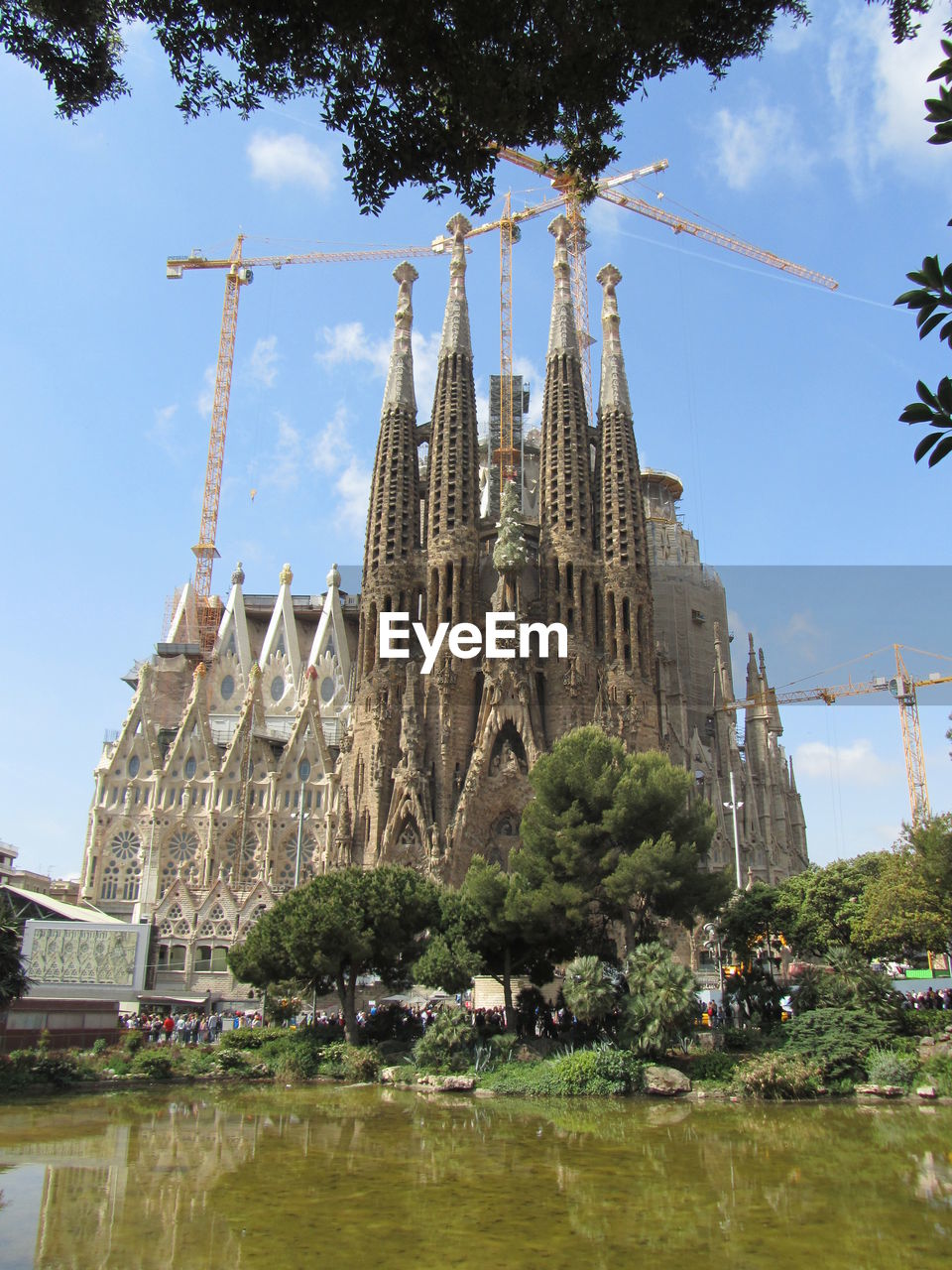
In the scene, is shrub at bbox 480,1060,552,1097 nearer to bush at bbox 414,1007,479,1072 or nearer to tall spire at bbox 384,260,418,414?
bush at bbox 414,1007,479,1072

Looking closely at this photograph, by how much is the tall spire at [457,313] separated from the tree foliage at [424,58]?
43574 millimetres

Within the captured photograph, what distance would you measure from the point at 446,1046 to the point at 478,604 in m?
27.3

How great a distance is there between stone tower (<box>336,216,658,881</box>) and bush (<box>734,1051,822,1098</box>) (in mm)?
22353

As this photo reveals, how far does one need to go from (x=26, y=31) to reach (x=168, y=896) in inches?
1693

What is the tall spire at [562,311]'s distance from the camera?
2056 inches

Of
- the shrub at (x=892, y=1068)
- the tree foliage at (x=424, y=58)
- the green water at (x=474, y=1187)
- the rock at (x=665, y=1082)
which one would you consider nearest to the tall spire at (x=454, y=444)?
the rock at (x=665, y=1082)

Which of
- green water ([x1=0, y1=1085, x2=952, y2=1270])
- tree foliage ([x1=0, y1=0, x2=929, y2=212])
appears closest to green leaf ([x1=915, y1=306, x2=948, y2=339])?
tree foliage ([x1=0, y1=0, x2=929, y2=212])

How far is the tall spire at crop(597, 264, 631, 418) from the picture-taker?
5188 cm

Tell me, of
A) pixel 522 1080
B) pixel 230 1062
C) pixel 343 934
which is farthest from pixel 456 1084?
pixel 230 1062

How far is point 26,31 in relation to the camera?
8.33 m

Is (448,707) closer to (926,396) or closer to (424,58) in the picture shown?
(424,58)

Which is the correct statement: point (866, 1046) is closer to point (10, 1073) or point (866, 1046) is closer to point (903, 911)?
point (903, 911)

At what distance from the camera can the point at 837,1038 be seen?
21.4m

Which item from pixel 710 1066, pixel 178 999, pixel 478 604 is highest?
pixel 478 604
